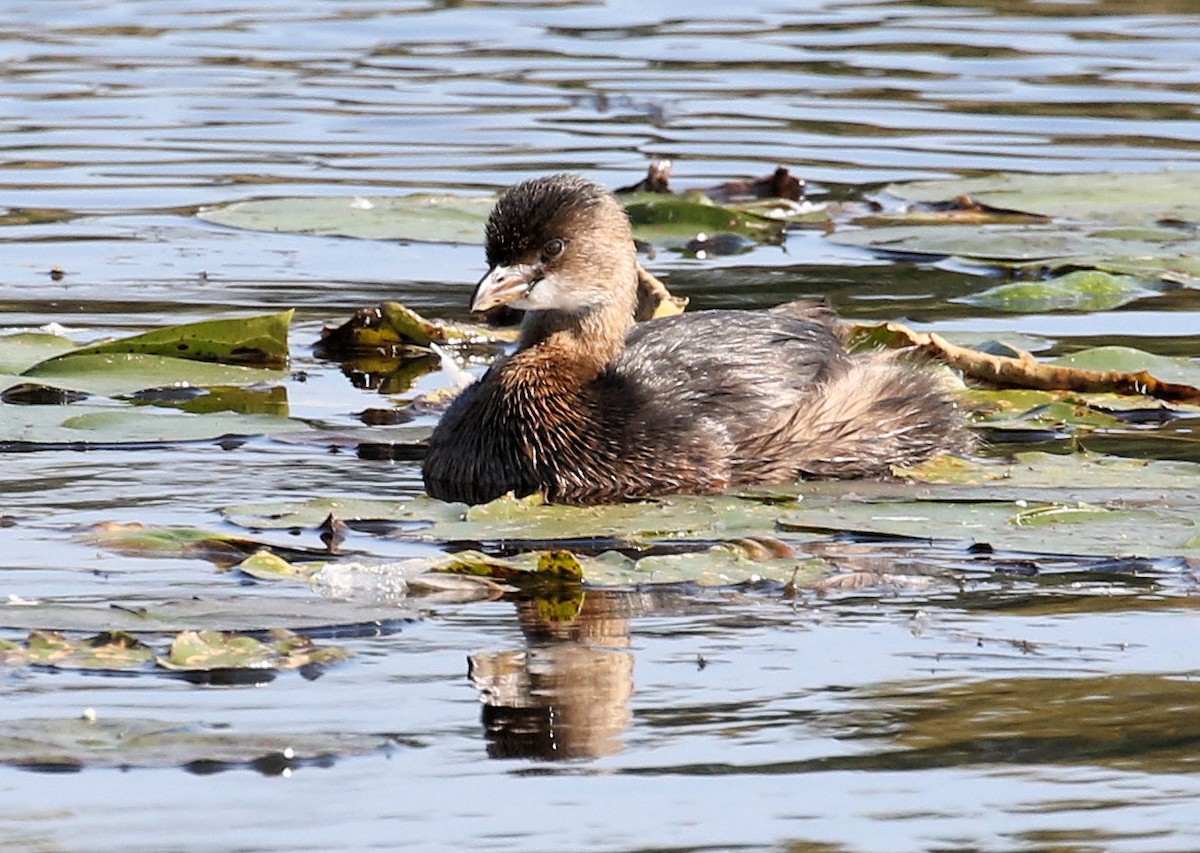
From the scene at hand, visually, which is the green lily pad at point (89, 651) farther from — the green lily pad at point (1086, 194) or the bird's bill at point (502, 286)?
the green lily pad at point (1086, 194)

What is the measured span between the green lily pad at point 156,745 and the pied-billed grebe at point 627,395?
2747 mm

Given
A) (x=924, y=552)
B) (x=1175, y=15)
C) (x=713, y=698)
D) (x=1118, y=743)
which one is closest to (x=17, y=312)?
(x=924, y=552)

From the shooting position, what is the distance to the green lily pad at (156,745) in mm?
5043

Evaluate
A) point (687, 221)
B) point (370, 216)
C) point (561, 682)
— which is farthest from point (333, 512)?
point (687, 221)

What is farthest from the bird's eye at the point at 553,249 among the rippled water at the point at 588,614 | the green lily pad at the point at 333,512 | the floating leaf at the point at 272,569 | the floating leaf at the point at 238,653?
the floating leaf at the point at 238,653

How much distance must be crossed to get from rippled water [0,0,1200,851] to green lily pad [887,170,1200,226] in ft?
2.34

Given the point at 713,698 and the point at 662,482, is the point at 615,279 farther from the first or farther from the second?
the point at 713,698

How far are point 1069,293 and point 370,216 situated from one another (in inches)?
131

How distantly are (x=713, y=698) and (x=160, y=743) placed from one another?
3.94ft

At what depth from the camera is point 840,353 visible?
8625mm

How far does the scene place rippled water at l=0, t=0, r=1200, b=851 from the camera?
16.0 ft

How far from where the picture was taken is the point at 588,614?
6.35 meters

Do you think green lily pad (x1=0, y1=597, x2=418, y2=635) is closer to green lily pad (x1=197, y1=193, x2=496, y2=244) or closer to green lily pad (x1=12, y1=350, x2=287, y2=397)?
green lily pad (x1=12, y1=350, x2=287, y2=397)

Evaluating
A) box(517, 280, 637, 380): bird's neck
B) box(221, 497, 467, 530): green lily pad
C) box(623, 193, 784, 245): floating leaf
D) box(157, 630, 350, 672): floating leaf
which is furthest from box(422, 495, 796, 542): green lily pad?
box(623, 193, 784, 245): floating leaf
